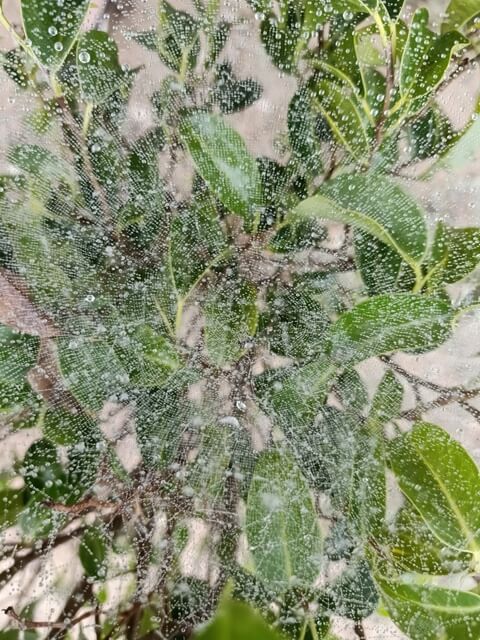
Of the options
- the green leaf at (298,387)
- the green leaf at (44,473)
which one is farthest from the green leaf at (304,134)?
the green leaf at (44,473)

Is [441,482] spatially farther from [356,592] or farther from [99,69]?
[99,69]

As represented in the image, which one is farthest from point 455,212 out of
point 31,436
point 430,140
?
point 31,436

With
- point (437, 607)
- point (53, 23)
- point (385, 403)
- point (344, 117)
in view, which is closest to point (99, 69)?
point (53, 23)

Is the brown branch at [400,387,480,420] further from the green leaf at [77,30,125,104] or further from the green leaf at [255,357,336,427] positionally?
the green leaf at [77,30,125,104]

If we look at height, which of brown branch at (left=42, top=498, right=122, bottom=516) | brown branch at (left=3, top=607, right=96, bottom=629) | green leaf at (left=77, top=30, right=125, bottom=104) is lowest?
brown branch at (left=3, top=607, right=96, bottom=629)

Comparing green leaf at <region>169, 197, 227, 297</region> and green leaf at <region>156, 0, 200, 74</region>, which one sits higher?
green leaf at <region>156, 0, 200, 74</region>

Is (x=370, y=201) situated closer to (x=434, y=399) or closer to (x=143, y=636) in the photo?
(x=434, y=399)

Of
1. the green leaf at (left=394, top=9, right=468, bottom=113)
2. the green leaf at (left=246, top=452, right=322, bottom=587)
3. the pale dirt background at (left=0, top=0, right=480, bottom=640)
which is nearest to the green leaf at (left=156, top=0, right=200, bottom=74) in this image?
the pale dirt background at (left=0, top=0, right=480, bottom=640)
